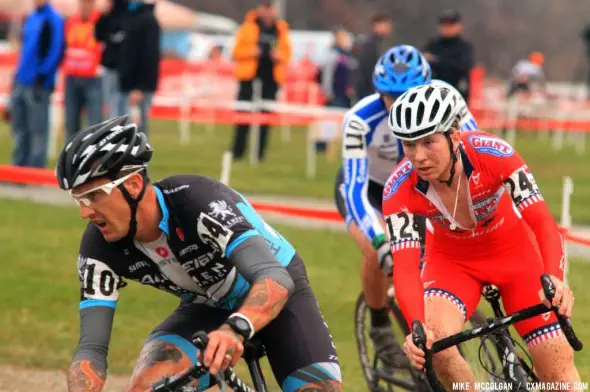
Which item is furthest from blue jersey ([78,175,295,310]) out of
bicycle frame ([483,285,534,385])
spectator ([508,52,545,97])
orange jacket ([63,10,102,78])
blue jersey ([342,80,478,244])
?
spectator ([508,52,545,97])

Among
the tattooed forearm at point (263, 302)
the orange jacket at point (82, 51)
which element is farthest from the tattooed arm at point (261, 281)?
the orange jacket at point (82, 51)

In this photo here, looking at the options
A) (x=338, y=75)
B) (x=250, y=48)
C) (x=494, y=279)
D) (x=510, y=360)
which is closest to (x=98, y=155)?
(x=510, y=360)

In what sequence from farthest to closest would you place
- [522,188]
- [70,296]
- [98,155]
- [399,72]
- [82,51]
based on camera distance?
[82,51] < [70,296] < [399,72] < [522,188] < [98,155]

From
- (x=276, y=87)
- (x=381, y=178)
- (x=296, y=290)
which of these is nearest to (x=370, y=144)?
(x=381, y=178)

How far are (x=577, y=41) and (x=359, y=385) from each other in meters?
52.8

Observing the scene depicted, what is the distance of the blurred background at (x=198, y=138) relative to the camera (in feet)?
32.5

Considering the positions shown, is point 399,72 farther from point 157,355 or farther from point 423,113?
point 157,355

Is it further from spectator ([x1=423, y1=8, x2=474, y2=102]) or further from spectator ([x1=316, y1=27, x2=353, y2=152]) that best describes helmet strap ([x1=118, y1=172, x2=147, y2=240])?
spectator ([x1=316, y1=27, x2=353, y2=152])

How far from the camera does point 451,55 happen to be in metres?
15.5

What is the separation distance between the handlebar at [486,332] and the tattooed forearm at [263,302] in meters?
0.81

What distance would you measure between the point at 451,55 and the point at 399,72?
26.1 feet

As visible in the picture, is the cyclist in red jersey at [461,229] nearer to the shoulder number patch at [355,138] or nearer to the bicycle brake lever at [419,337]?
the bicycle brake lever at [419,337]

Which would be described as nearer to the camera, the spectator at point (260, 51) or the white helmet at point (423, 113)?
the white helmet at point (423, 113)

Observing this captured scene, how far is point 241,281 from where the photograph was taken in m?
5.38
